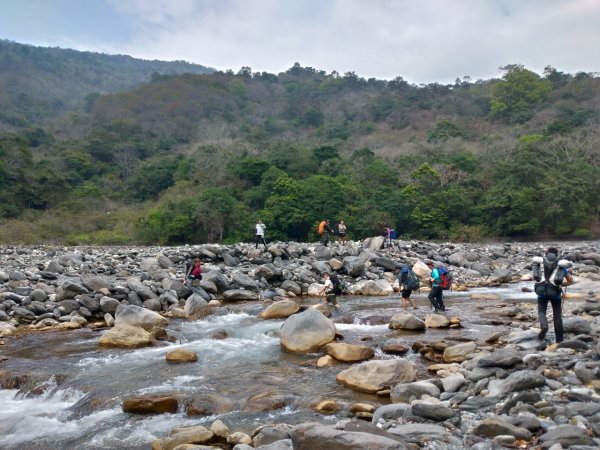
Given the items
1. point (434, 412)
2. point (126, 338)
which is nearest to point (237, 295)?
point (126, 338)

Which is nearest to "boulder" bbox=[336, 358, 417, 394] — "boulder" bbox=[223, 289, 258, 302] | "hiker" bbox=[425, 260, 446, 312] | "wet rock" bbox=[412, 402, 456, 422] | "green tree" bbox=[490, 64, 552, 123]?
"wet rock" bbox=[412, 402, 456, 422]

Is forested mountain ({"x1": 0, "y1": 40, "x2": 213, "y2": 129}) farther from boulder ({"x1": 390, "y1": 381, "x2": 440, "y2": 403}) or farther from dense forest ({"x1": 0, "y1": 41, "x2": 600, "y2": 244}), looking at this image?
boulder ({"x1": 390, "y1": 381, "x2": 440, "y2": 403})

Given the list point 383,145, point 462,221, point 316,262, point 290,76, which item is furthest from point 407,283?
point 290,76

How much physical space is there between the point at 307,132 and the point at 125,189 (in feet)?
114

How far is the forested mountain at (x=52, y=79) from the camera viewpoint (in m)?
90.1

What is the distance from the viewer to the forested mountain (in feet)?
296

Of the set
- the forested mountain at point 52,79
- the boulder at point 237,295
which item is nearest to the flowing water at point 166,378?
the boulder at point 237,295

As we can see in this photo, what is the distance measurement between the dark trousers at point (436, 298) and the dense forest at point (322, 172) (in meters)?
20.8

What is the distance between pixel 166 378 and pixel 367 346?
3962 mm

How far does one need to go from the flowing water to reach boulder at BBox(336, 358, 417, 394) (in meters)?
0.16

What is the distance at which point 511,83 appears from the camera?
6862cm

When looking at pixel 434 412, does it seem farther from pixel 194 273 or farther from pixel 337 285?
pixel 194 273

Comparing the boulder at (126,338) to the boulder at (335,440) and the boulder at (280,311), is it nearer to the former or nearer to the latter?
the boulder at (280,311)

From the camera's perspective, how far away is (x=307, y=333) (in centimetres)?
1079
